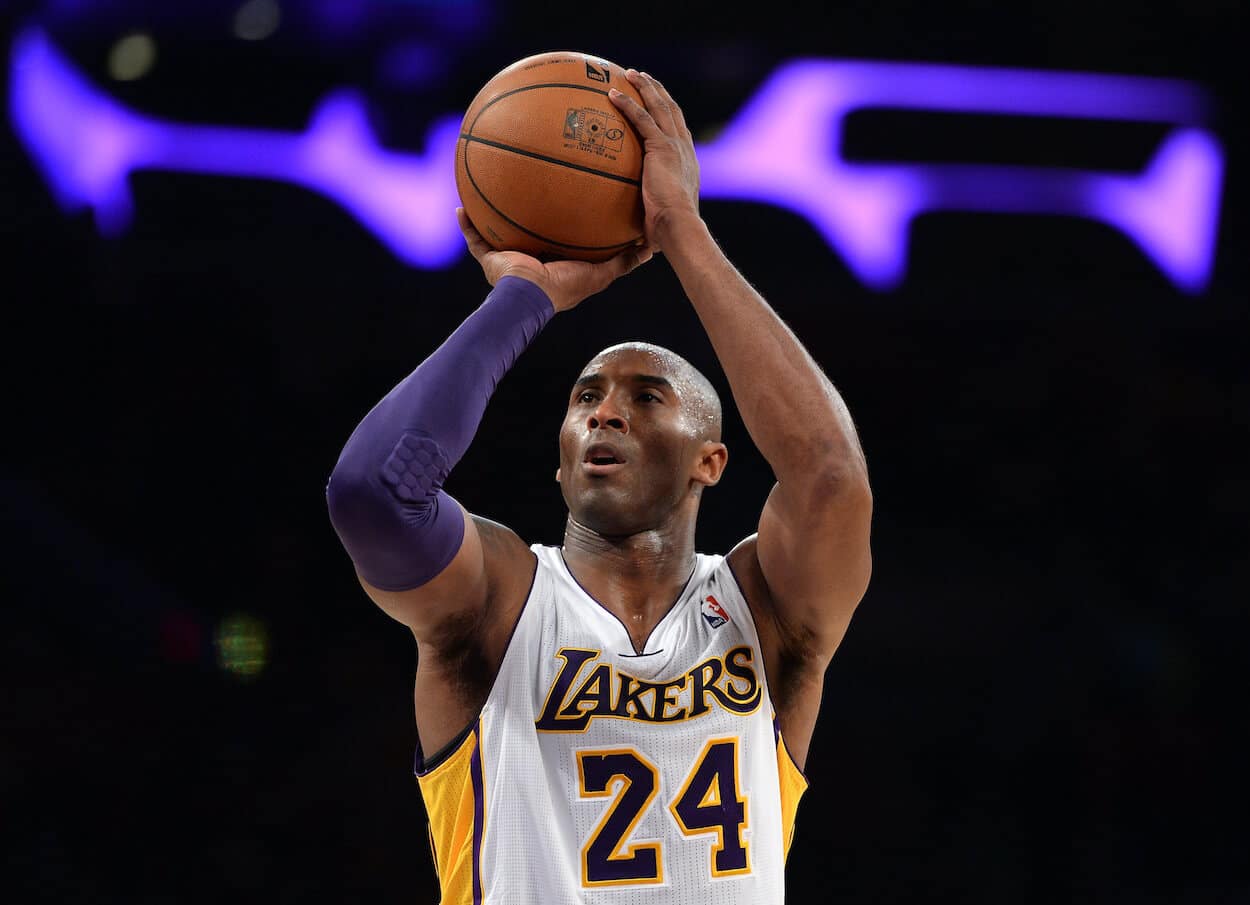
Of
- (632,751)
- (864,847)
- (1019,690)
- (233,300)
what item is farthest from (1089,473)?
(632,751)

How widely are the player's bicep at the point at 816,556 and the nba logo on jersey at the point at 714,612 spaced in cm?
11

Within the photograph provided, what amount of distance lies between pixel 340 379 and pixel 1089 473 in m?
3.82

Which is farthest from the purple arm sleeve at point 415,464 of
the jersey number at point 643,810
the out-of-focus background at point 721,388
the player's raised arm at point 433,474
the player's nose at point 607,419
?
the out-of-focus background at point 721,388

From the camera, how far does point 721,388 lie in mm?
6492

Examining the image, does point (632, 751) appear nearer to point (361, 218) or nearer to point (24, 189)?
point (361, 218)

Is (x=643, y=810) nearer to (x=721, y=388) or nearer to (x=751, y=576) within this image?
(x=751, y=576)

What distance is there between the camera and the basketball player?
2223 mm

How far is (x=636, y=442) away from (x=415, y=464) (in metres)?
0.69

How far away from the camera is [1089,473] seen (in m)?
6.47

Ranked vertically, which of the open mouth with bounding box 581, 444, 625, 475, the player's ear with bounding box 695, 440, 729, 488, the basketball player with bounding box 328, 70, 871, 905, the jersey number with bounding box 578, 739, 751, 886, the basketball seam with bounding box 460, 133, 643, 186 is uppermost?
the basketball seam with bounding box 460, 133, 643, 186

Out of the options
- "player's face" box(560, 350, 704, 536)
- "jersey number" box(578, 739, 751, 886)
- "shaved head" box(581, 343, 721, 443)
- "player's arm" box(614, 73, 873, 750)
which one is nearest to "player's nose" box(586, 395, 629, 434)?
"player's face" box(560, 350, 704, 536)

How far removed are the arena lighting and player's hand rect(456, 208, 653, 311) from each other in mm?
3482

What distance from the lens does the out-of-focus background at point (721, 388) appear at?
17.9 feet

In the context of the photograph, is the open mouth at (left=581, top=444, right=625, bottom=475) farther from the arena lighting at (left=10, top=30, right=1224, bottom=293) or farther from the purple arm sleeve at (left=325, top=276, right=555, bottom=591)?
the arena lighting at (left=10, top=30, right=1224, bottom=293)
